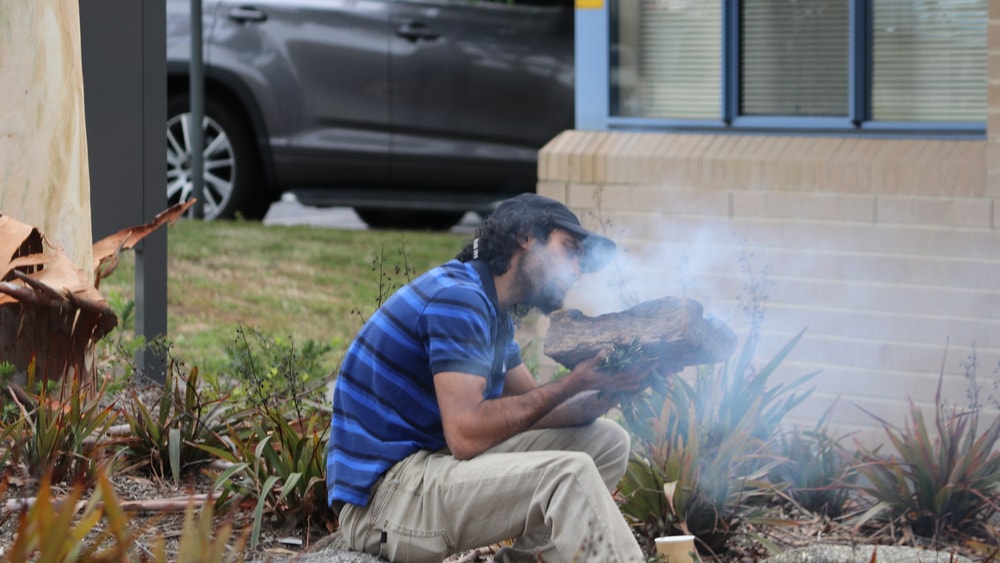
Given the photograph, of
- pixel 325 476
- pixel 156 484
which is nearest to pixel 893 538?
pixel 325 476

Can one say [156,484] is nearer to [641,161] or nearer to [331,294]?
[641,161]

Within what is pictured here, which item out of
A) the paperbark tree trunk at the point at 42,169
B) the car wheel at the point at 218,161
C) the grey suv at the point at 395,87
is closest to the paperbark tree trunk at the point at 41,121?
the paperbark tree trunk at the point at 42,169

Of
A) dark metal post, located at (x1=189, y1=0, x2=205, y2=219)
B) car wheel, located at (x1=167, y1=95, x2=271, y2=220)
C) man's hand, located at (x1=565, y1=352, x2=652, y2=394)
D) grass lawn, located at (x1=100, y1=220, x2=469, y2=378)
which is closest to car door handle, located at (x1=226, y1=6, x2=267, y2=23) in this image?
dark metal post, located at (x1=189, y1=0, x2=205, y2=219)

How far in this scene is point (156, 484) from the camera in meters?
4.85

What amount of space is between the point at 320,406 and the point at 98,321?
765 millimetres

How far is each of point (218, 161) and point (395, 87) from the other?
1.31 meters

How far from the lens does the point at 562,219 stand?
3994mm

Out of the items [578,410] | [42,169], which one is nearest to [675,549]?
[578,410]

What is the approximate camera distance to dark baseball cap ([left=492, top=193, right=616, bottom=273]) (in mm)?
3986

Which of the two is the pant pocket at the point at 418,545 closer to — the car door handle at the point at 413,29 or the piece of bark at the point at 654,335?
the piece of bark at the point at 654,335

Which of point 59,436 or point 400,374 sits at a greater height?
point 400,374

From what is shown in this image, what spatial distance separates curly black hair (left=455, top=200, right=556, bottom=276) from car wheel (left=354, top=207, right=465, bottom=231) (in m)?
7.09

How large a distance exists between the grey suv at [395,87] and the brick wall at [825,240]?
2.87 m

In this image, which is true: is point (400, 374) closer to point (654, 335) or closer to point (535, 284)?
point (535, 284)
